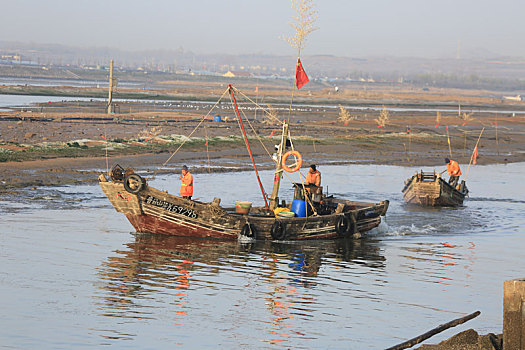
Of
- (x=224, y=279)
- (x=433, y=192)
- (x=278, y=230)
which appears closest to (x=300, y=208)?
(x=278, y=230)

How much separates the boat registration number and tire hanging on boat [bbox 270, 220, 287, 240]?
7.60ft

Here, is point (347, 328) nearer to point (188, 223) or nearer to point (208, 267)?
point (208, 267)

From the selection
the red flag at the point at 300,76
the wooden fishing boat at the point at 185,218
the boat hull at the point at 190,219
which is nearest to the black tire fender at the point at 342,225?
the wooden fishing boat at the point at 185,218

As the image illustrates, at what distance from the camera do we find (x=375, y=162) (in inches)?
1939

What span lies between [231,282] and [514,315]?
8.44 meters

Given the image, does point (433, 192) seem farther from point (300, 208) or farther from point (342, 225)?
point (300, 208)

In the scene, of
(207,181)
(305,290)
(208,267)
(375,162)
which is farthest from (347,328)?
(375,162)

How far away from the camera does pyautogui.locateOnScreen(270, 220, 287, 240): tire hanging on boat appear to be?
76.2 ft

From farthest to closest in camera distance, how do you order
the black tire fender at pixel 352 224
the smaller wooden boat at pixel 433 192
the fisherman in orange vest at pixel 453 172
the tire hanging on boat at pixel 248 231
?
the fisherman in orange vest at pixel 453 172
the smaller wooden boat at pixel 433 192
the black tire fender at pixel 352 224
the tire hanging on boat at pixel 248 231

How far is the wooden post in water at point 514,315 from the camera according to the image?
34.7 ft

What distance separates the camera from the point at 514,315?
35.1 ft

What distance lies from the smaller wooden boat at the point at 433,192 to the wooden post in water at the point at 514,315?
894 inches

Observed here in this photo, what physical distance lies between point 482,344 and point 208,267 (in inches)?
382

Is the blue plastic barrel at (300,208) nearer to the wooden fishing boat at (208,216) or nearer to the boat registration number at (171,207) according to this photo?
the wooden fishing boat at (208,216)
